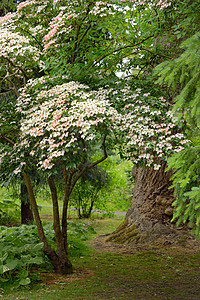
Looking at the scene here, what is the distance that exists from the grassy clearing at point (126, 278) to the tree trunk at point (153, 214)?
0.49m

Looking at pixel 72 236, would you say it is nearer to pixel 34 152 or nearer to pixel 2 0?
pixel 34 152

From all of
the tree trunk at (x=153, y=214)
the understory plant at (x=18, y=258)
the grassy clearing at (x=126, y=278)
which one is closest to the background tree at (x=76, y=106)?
the understory plant at (x=18, y=258)

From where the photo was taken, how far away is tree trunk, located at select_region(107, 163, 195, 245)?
21.7 ft

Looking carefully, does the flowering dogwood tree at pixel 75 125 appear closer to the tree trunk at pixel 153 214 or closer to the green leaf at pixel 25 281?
the green leaf at pixel 25 281

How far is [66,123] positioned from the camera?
3.53 m

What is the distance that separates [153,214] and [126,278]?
2273 mm

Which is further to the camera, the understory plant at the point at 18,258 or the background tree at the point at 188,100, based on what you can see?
the understory plant at the point at 18,258

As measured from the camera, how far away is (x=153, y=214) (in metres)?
6.83

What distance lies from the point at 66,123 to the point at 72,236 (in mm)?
4485

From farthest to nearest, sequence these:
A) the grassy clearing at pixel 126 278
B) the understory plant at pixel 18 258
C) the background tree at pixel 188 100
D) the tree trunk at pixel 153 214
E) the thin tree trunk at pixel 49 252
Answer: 1. the tree trunk at pixel 153 214
2. the thin tree trunk at pixel 49 252
3. the understory plant at pixel 18 258
4. the grassy clearing at pixel 126 278
5. the background tree at pixel 188 100

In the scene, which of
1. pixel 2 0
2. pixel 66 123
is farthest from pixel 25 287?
pixel 2 0

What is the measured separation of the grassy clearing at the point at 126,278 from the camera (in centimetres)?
399

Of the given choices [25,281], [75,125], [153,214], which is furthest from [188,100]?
[153,214]

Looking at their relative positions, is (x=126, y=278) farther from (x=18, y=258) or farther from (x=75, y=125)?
(x=75, y=125)
